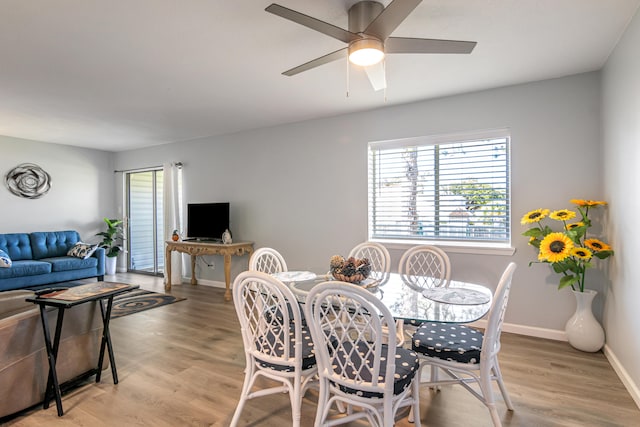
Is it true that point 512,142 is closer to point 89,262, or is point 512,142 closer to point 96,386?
point 96,386

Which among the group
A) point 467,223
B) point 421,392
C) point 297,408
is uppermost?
point 467,223

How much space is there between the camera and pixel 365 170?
13.2 ft

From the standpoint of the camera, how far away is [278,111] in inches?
160

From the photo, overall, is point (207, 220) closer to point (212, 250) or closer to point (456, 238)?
point (212, 250)

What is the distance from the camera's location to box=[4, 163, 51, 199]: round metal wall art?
5328mm

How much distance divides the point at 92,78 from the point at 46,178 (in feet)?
12.6

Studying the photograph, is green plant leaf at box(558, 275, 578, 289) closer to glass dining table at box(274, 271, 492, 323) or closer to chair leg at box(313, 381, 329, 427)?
glass dining table at box(274, 271, 492, 323)

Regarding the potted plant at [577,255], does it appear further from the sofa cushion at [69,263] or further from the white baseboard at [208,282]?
the sofa cushion at [69,263]

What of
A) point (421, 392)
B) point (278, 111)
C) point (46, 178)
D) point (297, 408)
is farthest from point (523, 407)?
point (46, 178)

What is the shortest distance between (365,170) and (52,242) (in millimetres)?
5276

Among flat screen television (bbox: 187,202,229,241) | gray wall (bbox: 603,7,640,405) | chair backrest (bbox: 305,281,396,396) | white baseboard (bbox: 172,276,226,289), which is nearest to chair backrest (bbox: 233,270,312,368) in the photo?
chair backrest (bbox: 305,281,396,396)

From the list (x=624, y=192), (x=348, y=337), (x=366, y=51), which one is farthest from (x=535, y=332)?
(x=366, y=51)

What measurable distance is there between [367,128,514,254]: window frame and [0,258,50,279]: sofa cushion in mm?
4674

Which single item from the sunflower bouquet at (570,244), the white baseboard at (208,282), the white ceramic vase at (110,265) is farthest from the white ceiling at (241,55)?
the white ceramic vase at (110,265)
